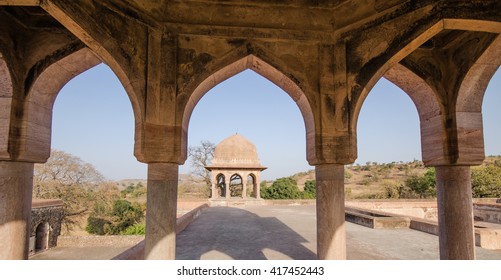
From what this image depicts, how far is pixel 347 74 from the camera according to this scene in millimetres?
4289

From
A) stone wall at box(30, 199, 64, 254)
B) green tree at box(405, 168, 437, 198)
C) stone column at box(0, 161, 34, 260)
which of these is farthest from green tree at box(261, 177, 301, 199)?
stone column at box(0, 161, 34, 260)

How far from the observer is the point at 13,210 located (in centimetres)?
402

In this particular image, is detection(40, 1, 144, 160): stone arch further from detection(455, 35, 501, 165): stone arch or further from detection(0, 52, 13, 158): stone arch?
detection(455, 35, 501, 165): stone arch

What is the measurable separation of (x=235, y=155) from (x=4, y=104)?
16850 millimetres

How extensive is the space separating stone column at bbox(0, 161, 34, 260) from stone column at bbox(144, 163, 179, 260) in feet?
5.98

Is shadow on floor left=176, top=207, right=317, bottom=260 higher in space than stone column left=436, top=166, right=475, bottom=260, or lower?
lower

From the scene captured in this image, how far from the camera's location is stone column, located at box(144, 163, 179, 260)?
3.74 metres

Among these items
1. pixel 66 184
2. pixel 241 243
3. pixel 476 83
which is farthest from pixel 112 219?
pixel 476 83

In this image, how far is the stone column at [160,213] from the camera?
3.74 metres

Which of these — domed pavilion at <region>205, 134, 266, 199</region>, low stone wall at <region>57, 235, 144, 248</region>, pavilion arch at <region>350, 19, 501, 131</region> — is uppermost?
pavilion arch at <region>350, 19, 501, 131</region>

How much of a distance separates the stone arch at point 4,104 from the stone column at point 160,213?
190 centimetres

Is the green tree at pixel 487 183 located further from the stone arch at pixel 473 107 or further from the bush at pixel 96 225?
the bush at pixel 96 225

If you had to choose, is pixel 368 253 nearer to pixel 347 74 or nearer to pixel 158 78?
pixel 347 74
